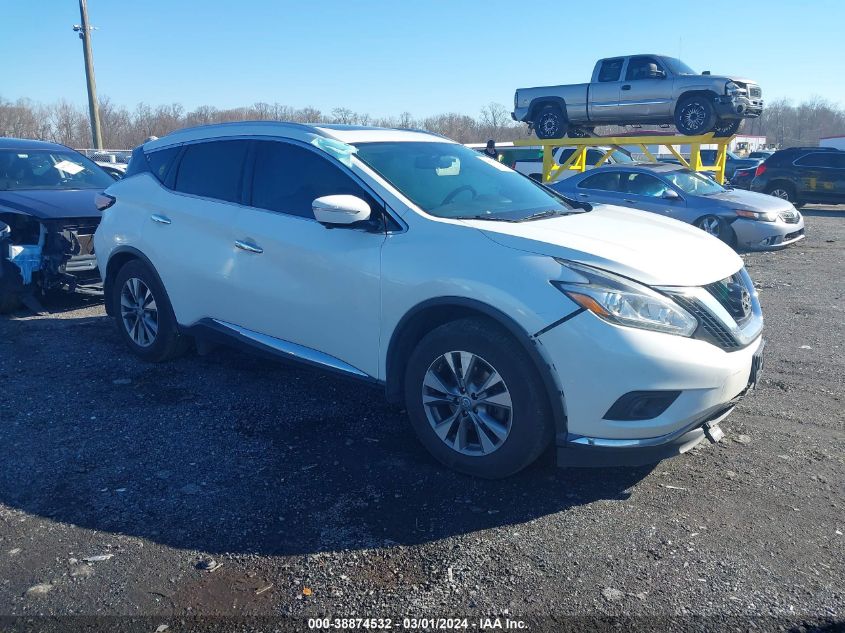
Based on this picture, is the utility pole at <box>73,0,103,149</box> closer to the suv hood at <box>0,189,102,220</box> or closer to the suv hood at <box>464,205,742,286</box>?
the suv hood at <box>0,189,102,220</box>

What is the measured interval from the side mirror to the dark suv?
60.4 feet

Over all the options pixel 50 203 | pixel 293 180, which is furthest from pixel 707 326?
pixel 50 203

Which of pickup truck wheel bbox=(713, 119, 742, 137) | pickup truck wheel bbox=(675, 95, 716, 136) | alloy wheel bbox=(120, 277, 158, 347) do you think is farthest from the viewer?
pickup truck wheel bbox=(713, 119, 742, 137)

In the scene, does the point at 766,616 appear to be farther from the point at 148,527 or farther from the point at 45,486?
the point at 45,486

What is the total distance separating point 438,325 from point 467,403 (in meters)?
0.46

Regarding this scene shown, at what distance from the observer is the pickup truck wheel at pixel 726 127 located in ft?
45.6

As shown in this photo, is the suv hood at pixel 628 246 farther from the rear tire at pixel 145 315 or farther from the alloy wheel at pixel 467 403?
the rear tire at pixel 145 315

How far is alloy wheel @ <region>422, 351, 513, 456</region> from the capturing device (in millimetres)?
3619

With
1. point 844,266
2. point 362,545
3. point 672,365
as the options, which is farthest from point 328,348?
point 844,266

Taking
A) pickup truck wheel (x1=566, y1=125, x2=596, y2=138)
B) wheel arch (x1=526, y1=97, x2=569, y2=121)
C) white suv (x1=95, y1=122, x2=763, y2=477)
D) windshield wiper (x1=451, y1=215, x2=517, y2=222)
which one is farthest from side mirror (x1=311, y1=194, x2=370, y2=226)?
pickup truck wheel (x1=566, y1=125, x2=596, y2=138)

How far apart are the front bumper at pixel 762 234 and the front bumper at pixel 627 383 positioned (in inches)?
361

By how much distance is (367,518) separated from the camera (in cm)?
346

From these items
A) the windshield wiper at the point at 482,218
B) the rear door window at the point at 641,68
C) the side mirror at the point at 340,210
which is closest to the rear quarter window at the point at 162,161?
the side mirror at the point at 340,210

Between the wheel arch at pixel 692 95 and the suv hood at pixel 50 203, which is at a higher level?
the wheel arch at pixel 692 95
